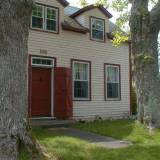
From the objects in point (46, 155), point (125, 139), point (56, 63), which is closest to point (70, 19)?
point (56, 63)

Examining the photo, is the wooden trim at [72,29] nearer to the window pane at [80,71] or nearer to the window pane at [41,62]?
the window pane at [80,71]

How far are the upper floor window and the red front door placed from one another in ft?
6.25

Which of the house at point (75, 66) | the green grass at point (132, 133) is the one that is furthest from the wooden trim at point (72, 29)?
the green grass at point (132, 133)

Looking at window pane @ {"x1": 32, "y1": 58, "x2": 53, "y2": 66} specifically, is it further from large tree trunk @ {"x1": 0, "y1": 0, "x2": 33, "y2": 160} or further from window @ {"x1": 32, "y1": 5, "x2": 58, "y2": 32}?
large tree trunk @ {"x1": 0, "y1": 0, "x2": 33, "y2": 160}

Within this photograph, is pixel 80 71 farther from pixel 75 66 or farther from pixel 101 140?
pixel 101 140

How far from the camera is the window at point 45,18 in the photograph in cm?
1764

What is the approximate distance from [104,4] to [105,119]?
18.6ft

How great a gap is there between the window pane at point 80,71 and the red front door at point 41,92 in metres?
1.71

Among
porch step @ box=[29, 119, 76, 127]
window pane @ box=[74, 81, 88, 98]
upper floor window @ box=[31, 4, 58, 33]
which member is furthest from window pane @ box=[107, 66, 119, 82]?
porch step @ box=[29, 119, 76, 127]

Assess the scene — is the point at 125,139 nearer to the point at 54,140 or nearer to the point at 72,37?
the point at 54,140

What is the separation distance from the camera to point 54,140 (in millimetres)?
10680

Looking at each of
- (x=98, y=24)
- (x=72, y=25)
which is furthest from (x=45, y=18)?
(x=98, y=24)

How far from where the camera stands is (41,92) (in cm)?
1770

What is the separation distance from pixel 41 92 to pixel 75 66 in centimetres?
245
